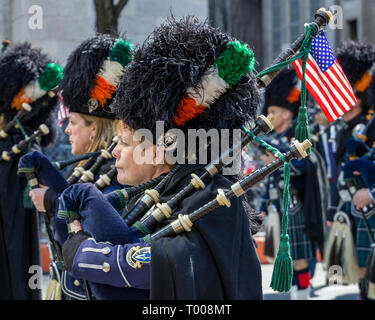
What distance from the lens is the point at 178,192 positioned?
8.08 ft

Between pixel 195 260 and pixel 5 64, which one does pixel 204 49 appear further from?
pixel 5 64

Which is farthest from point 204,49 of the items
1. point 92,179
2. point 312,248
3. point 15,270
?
point 312,248

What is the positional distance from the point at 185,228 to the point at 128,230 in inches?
11.6

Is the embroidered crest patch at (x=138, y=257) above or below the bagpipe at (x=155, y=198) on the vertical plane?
below

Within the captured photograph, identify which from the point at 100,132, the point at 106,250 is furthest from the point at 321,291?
the point at 106,250

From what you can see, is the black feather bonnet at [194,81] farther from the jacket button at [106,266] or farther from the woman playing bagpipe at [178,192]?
the jacket button at [106,266]

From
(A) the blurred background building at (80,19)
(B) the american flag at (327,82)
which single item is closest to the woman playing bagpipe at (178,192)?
(A) the blurred background building at (80,19)

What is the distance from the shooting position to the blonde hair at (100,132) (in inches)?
146

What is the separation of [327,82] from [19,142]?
2515 mm

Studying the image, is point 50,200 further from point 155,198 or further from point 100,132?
point 155,198

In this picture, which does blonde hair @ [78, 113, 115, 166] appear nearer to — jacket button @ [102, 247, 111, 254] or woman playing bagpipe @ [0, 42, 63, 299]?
woman playing bagpipe @ [0, 42, 63, 299]

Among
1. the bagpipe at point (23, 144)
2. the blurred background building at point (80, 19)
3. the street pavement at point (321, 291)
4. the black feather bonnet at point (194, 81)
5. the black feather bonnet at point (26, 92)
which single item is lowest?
the street pavement at point (321, 291)
